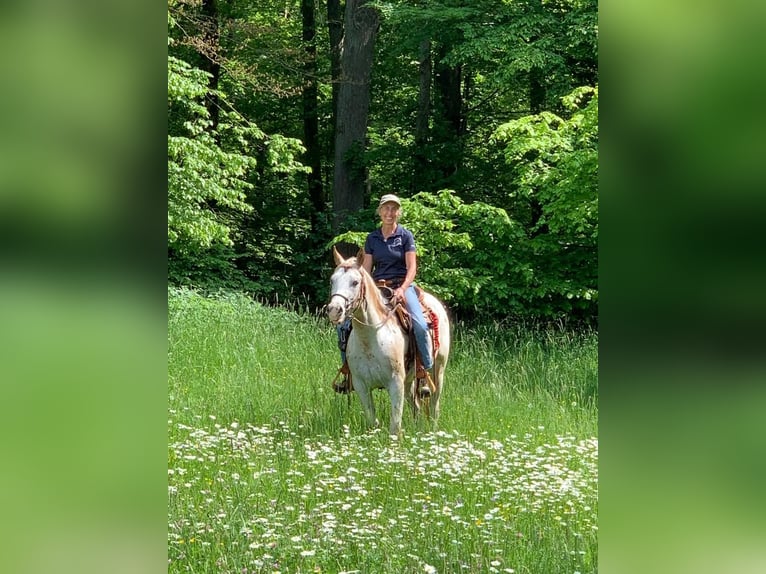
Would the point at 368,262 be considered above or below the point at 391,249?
below

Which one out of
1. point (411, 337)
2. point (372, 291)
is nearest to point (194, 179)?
point (411, 337)

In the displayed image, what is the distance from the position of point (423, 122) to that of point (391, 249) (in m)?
11.7

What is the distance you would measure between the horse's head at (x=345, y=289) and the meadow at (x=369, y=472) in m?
1.05

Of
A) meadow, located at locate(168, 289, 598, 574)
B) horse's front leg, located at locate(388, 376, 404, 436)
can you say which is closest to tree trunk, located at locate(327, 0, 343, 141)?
meadow, located at locate(168, 289, 598, 574)

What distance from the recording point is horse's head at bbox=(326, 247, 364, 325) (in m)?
5.90

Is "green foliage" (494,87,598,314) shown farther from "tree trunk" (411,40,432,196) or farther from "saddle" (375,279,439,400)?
"saddle" (375,279,439,400)

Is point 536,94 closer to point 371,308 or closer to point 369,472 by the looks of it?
point 371,308

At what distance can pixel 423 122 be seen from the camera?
58.6 ft

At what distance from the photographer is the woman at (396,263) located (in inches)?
261

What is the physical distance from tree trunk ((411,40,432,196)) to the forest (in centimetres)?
4
